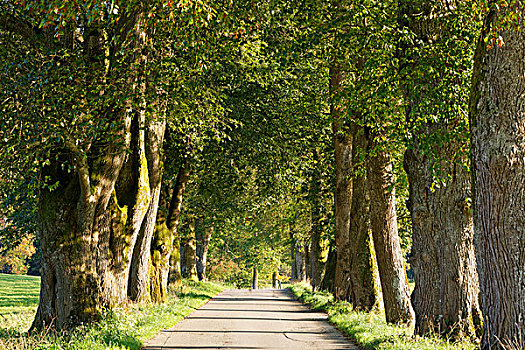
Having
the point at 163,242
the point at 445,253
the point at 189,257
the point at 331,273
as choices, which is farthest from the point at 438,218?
the point at 189,257

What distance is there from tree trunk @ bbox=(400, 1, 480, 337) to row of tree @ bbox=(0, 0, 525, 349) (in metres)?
0.03

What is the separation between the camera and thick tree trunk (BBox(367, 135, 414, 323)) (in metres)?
12.5

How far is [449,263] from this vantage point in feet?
31.8

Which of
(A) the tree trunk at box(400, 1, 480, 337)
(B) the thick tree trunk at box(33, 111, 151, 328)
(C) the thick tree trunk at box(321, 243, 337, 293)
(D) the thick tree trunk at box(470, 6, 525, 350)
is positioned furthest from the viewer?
(C) the thick tree trunk at box(321, 243, 337, 293)

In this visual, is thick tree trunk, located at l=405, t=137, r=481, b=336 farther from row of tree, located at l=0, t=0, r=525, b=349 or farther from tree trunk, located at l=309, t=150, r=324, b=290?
tree trunk, located at l=309, t=150, r=324, b=290

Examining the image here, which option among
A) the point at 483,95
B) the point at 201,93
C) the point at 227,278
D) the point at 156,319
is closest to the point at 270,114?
the point at 201,93

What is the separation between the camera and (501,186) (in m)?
7.01

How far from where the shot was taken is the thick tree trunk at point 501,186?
22.4 ft

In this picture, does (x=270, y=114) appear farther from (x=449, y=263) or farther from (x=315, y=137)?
(x=449, y=263)

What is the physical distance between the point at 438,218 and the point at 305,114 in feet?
32.9

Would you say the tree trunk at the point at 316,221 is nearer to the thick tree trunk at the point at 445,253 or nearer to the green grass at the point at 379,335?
the green grass at the point at 379,335

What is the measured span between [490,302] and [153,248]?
51.3ft

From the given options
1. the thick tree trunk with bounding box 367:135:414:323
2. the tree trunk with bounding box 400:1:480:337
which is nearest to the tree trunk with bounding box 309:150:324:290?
the thick tree trunk with bounding box 367:135:414:323

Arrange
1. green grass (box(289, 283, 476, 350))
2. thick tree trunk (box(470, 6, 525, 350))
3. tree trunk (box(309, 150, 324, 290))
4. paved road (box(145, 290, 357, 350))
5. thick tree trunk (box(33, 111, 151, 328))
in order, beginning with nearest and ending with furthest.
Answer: thick tree trunk (box(470, 6, 525, 350)) < green grass (box(289, 283, 476, 350)) < paved road (box(145, 290, 357, 350)) < thick tree trunk (box(33, 111, 151, 328)) < tree trunk (box(309, 150, 324, 290))
